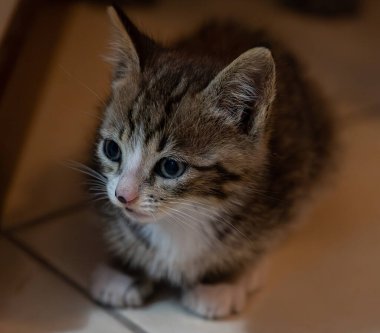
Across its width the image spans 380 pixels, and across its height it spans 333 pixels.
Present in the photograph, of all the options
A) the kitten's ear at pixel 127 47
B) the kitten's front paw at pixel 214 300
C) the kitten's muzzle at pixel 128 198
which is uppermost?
the kitten's ear at pixel 127 47

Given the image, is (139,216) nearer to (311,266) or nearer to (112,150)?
(112,150)

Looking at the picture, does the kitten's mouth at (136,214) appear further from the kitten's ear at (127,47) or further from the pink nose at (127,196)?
the kitten's ear at (127,47)

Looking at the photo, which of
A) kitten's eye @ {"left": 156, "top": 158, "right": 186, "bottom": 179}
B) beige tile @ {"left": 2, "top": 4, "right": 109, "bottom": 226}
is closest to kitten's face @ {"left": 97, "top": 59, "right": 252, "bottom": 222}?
kitten's eye @ {"left": 156, "top": 158, "right": 186, "bottom": 179}

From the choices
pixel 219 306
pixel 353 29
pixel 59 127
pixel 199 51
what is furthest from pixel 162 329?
pixel 353 29

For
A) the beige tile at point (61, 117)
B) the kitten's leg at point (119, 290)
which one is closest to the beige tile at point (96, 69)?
the beige tile at point (61, 117)

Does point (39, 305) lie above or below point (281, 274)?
below

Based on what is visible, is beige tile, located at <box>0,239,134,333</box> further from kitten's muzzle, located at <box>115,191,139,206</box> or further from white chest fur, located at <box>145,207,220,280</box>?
kitten's muzzle, located at <box>115,191,139,206</box>

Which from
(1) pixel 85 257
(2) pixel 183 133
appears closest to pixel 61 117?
(1) pixel 85 257
